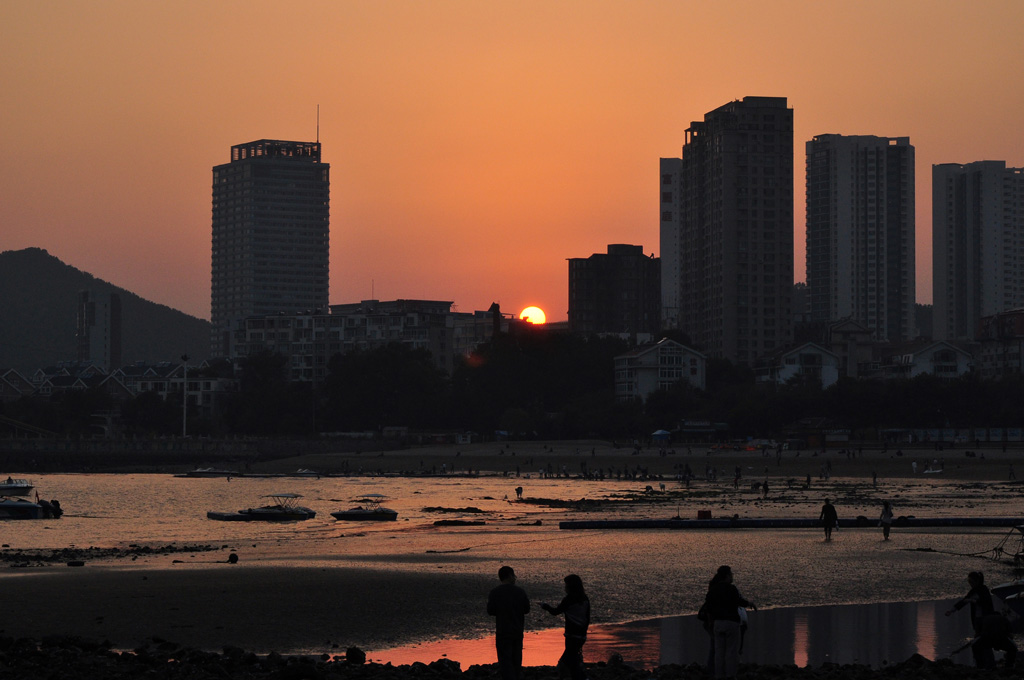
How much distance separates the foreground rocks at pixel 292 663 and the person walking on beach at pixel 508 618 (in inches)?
90.4

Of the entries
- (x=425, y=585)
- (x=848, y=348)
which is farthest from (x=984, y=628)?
(x=848, y=348)

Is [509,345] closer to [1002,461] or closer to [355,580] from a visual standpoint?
[1002,461]

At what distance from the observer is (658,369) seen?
169 m

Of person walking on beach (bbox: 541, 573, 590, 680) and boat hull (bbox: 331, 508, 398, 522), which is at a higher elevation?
person walking on beach (bbox: 541, 573, 590, 680)

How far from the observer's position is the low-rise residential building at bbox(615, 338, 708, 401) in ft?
554

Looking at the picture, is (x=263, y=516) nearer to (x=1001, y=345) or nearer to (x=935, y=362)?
(x=935, y=362)

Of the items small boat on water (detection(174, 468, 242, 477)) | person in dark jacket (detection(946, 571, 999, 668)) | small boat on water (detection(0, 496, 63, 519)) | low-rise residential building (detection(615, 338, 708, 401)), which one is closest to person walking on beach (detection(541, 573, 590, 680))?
person in dark jacket (detection(946, 571, 999, 668))

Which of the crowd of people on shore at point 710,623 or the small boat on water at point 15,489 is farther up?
the crowd of people on shore at point 710,623

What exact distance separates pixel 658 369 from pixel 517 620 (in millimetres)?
153941

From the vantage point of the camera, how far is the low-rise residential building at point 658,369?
16875 centimetres

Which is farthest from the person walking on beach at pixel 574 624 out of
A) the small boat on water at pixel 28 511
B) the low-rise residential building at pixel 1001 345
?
the low-rise residential building at pixel 1001 345

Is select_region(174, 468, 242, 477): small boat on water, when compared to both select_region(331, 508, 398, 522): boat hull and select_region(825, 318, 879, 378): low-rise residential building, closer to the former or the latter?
select_region(331, 508, 398, 522): boat hull

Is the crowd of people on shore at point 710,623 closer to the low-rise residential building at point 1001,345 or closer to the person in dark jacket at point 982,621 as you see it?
the person in dark jacket at point 982,621

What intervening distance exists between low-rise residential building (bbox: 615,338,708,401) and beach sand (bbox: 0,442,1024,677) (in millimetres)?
114940
